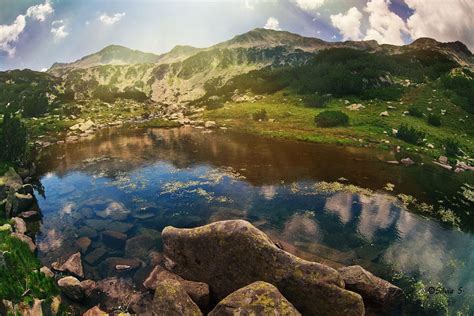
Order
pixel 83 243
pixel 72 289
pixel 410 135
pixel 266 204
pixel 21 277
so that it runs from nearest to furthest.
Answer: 1. pixel 21 277
2. pixel 72 289
3. pixel 83 243
4. pixel 266 204
5. pixel 410 135

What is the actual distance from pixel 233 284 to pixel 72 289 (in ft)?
30.9

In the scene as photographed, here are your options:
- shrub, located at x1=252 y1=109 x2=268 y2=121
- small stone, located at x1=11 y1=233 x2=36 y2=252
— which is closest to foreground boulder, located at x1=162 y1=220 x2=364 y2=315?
small stone, located at x1=11 y1=233 x2=36 y2=252

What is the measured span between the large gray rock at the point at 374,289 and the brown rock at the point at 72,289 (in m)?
15.3

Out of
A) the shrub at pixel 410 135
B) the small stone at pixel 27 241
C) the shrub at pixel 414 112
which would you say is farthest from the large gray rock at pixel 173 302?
the shrub at pixel 414 112

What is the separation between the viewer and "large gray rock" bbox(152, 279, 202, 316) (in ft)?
50.9

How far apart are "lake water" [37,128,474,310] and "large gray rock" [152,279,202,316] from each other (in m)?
5.53

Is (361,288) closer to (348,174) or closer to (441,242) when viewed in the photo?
(441,242)

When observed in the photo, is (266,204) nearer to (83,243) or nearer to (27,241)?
(83,243)

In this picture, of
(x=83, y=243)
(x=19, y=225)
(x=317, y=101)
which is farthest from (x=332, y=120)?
(x=19, y=225)

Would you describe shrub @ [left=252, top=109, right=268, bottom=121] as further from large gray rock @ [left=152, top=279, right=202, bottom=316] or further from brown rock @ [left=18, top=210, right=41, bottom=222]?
large gray rock @ [left=152, top=279, right=202, bottom=316]

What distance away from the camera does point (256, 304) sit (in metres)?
13.7

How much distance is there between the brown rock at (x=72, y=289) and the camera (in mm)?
19094

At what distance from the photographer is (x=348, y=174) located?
4169cm

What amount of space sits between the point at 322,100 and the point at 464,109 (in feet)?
99.9
